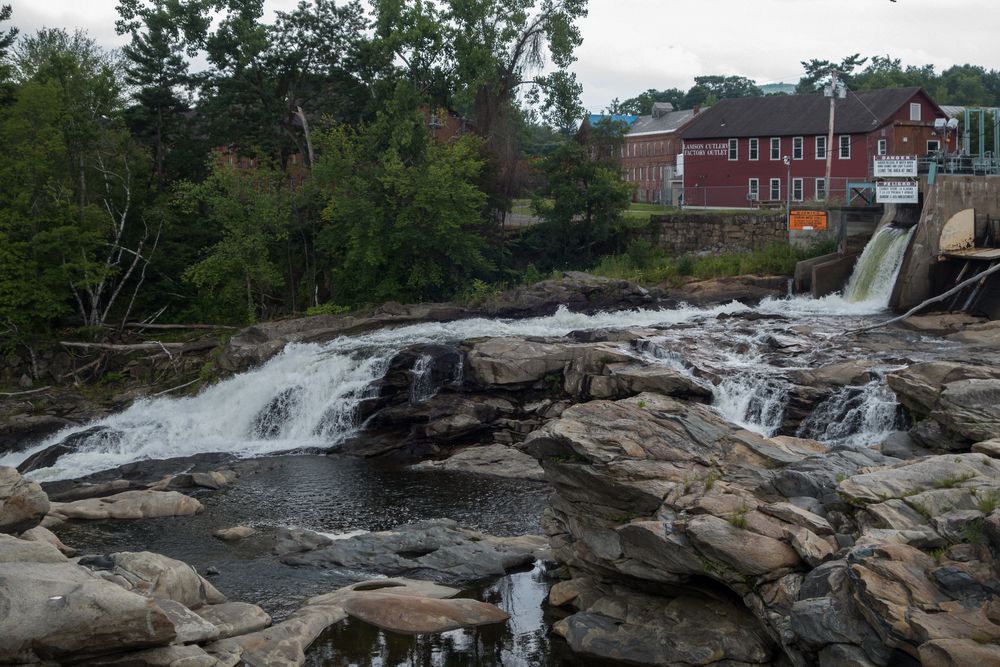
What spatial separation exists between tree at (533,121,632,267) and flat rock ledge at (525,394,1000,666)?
90.6ft

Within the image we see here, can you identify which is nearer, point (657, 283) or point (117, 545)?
point (117, 545)

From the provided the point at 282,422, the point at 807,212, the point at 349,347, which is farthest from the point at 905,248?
the point at 282,422

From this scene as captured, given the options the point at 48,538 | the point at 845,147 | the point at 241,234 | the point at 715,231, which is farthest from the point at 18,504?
the point at 845,147

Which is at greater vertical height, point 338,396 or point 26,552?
point 26,552

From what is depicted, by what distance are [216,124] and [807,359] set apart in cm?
3070

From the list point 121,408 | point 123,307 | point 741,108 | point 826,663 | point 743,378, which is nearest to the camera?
point 826,663

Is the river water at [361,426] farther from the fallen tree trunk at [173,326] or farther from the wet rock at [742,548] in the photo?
the fallen tree trunk at [173,326]

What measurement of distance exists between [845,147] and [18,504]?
47.1 m

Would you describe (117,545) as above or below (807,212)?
below

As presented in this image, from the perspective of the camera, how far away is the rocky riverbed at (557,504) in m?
13.3

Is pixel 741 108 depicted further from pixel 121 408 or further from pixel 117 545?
pixel 117 545

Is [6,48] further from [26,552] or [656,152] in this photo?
[656,152]

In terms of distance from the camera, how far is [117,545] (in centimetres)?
2041

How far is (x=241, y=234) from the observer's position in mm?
41469
